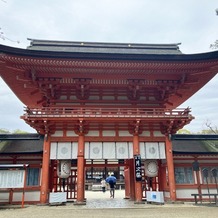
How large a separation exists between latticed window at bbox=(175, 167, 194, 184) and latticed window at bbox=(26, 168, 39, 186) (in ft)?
29.1

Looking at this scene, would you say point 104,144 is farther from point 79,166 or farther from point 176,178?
point 176,178

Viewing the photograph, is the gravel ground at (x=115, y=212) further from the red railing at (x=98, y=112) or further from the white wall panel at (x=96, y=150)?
the red railing at (x=98, y=112)

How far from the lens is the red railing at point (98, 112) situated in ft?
43.0

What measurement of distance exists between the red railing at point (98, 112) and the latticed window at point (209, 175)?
422 centimetres

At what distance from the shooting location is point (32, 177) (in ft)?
45.9

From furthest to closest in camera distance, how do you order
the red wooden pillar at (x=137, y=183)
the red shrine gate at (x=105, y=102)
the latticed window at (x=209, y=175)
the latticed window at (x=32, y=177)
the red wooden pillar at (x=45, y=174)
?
the latticed window at (x=209, y=175)
the latticed window at (x=32, y=177)
the red wooden pillar at (x=137, y=183)
the red shrine gate at (x=105, y=102)
the red wooden pillar at (x=45, y=174)

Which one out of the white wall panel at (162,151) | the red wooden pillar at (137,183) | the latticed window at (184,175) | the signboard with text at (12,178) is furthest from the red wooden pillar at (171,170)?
the signboard with text at (12,178)

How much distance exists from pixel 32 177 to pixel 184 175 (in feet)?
31.9

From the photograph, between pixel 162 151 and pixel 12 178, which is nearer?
pixel 12 178

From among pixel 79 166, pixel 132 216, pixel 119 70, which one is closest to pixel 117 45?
pixel 119 70

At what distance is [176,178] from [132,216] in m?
6.52

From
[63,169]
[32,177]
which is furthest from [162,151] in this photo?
[32,177]

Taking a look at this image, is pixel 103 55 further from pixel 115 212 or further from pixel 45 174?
pixel 115 212

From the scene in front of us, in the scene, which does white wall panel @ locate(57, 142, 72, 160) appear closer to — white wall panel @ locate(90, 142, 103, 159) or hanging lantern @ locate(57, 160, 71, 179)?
hanging lantern @ locate(57, 160, 71, 179)
